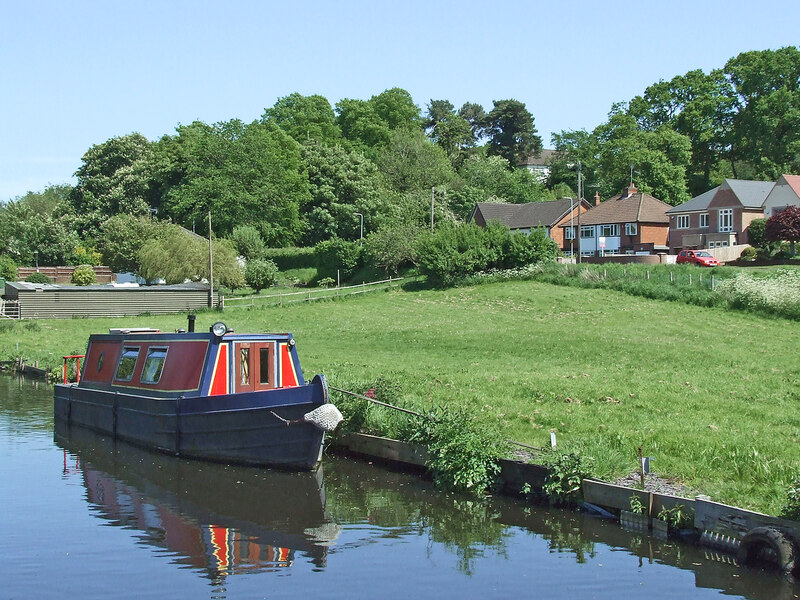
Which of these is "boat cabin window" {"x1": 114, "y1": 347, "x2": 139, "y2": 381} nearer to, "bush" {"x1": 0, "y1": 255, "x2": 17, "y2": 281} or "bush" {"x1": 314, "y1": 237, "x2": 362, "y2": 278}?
"bush" {"x1": 314, "y1": 237, "x2": 362, "y2": 278}

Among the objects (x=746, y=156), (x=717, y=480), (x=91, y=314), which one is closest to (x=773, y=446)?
(x=717, y=480)

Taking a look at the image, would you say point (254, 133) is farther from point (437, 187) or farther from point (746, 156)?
point (746, 156)

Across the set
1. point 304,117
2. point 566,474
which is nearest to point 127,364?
point 566,474

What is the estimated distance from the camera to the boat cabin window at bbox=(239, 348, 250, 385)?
795 inches

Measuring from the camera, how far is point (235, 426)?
18.8 meters

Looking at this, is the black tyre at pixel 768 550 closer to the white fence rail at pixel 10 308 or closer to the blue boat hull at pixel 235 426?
the blue boat hull at pixel 235 426

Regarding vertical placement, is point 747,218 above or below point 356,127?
below

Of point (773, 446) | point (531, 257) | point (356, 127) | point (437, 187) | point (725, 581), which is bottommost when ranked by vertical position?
point (725, 581)

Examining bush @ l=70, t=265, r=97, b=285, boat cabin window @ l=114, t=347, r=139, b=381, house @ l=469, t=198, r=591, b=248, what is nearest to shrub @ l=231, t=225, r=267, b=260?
bush @ l=70, t=265, r=97, b=285

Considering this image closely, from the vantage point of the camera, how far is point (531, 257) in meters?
56.5

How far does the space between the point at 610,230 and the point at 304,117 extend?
4353cm

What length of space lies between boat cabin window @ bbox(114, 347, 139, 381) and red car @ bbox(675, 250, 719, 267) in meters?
46.9

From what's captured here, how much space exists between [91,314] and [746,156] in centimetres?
7448

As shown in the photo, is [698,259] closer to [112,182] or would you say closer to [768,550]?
[768,550]
